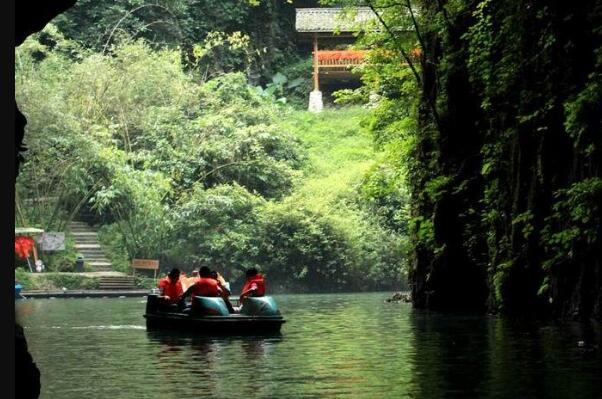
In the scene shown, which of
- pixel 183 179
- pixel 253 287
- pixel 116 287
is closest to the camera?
pixel 253 287

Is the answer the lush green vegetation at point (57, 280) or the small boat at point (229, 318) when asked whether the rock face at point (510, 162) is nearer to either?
the small boat at point (229, 318)

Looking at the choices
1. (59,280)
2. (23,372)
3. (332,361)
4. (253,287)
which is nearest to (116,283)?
(59,280)

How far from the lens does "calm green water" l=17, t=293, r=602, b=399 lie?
548 inches

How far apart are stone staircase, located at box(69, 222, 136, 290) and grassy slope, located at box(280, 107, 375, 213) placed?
29.6 feet

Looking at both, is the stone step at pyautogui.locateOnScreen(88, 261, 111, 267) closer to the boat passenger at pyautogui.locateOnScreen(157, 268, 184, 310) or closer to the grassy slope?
the grassy slope

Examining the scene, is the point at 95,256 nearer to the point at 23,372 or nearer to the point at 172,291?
the point at 172,291

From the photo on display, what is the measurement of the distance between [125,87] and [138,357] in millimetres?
39730

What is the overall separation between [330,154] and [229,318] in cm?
3923

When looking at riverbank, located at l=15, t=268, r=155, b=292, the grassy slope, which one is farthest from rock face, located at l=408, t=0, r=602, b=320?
the grassy slope

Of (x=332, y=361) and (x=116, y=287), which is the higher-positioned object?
(x=116, y=287)

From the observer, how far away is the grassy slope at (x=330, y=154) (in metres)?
55.4

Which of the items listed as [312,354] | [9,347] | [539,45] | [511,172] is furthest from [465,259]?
[9,347]

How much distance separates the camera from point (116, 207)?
53281 millimetres

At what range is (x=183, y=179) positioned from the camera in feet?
181
